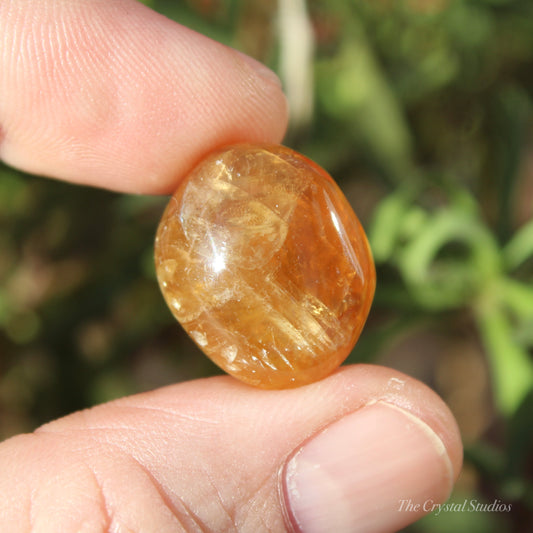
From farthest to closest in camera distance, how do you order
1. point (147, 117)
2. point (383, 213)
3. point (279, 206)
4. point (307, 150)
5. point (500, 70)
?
point (500, 70)
point (307, 150)
point (383, 213)
point (147, 117)
point (279, 206)

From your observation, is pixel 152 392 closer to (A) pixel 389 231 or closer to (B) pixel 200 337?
(B) pixel 200 337

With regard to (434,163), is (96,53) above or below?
above

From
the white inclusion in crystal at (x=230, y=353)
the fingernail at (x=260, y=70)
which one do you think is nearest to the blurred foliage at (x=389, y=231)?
the fingernail at (x=260, y=70)

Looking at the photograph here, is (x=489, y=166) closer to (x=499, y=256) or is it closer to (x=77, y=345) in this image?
(x=499, y=256)

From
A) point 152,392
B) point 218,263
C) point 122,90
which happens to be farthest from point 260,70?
point 152,392

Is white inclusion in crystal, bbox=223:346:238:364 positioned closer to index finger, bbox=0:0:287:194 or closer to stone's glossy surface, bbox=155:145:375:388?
stone's glossy surface, bbox=155:145:375:388

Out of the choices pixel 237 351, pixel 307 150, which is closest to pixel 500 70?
pixel 307 150

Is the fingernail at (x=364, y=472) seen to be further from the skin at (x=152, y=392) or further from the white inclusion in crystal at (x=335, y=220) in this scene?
the white inclusion in crystal at (x=335, y=220)

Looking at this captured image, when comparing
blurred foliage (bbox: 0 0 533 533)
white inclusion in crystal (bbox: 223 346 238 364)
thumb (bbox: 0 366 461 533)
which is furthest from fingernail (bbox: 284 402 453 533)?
blurred foliage (bbox: 0 0 533 533)
